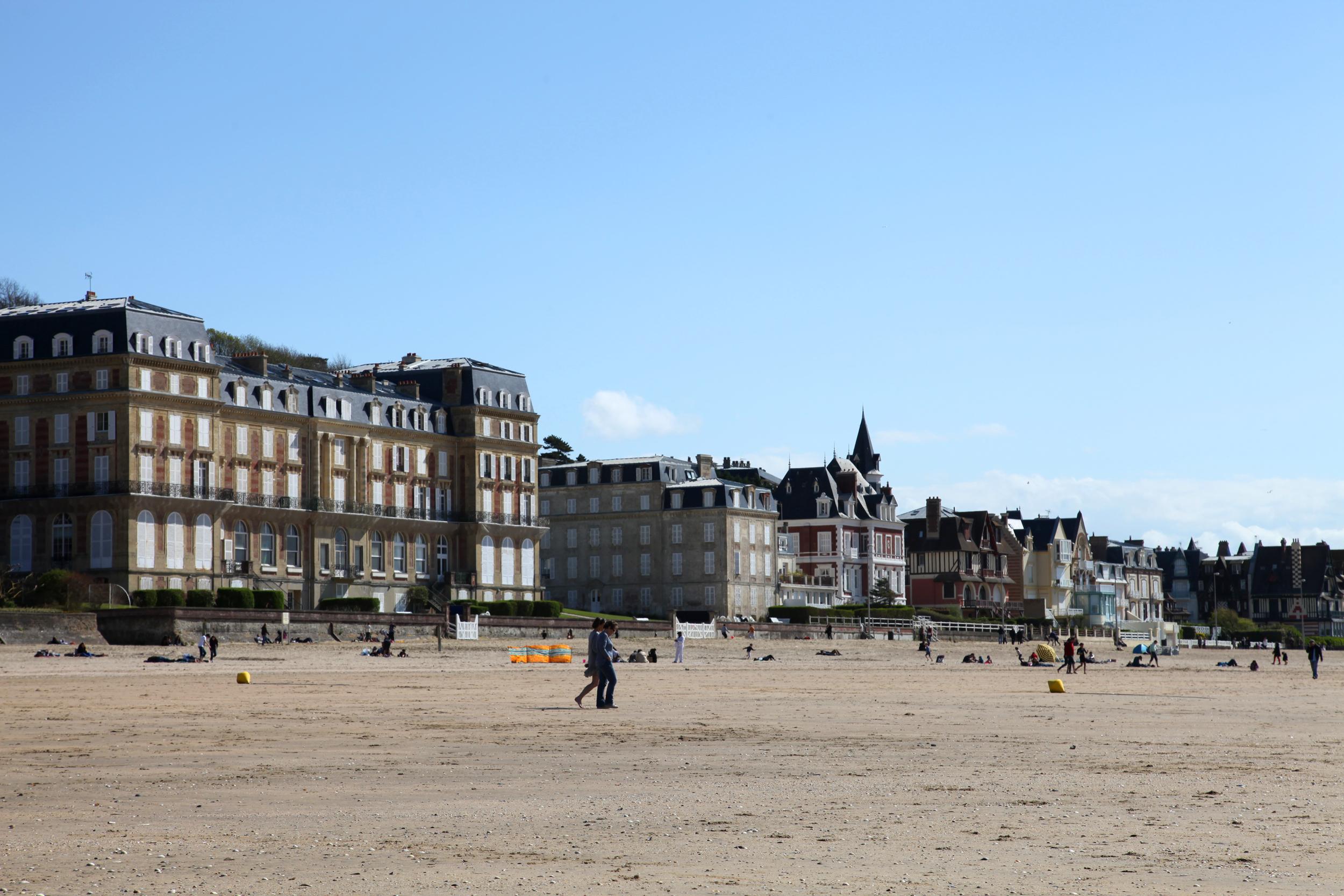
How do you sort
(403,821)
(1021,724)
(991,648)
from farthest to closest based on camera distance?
1. (991,648)
2. (1021,724)
3. (403,821)

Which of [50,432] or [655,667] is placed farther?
[50,432]

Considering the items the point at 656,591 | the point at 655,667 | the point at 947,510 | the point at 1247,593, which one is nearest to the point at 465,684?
the point at 655,667

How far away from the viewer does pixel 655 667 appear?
2126 inches

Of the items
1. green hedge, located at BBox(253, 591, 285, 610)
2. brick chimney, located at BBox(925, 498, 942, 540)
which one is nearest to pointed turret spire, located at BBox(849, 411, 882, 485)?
brick chimney, located at BBox(925, 498, 942, 540)

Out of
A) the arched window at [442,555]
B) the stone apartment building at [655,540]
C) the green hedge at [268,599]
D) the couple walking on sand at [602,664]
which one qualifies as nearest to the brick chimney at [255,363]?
the arched window at [442,555]

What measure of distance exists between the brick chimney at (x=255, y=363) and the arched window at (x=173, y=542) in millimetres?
10491

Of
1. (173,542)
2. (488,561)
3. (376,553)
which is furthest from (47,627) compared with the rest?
(488,561)

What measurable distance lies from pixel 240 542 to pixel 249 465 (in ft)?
12.1

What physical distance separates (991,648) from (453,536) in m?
29.1

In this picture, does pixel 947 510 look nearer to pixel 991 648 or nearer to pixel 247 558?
pixel 991 648

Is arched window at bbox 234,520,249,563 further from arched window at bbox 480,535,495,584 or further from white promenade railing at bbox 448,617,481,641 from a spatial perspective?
arched window at bbox 480,535,495,584

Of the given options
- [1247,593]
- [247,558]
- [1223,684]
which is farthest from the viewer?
[1247,593]

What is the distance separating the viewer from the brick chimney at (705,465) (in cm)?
11781

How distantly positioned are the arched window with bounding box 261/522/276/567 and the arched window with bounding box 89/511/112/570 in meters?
9.57
